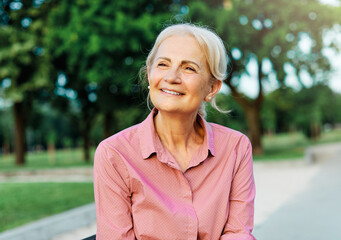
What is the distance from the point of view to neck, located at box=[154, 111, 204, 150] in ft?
7.12

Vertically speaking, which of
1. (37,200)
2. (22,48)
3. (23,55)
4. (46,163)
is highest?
(22,48)

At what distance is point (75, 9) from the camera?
13.7 metres

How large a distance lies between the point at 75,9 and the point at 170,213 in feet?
42.2

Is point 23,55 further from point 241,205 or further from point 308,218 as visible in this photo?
point 241,205

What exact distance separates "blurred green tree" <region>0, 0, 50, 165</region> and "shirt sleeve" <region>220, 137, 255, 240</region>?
16.1 m

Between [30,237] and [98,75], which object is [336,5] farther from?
[30,237]

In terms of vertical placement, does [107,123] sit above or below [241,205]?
below

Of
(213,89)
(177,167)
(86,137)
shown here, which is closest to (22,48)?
(86,137)

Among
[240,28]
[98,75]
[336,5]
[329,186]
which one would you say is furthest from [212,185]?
[336,5]

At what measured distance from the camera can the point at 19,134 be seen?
19844mm

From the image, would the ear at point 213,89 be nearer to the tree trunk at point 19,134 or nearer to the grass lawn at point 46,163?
the grass lawn at point 46,163

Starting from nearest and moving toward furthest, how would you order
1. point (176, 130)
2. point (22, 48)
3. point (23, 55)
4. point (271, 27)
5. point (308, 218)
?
point (176, 130), point (308, 218), point (271, 27), point (22, 48), point (23, 55)

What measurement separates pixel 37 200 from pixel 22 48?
1069 centimetres

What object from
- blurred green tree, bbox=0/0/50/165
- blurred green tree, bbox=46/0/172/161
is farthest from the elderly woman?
blurred green tree, bbox=0/0/50/165
